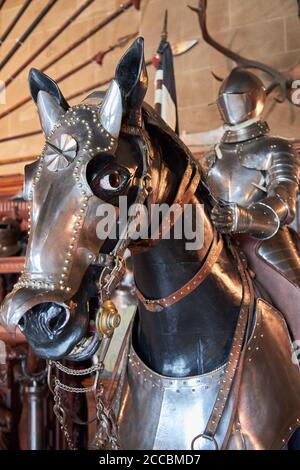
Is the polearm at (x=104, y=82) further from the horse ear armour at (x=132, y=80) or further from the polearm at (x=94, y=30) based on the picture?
the horse ear armour at (x=132, y=80)

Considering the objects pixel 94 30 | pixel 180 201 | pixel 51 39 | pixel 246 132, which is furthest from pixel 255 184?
pixel 51 39

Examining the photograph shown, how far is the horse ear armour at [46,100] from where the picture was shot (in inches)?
37.9

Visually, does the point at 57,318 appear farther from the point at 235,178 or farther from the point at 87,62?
the point at 87,62

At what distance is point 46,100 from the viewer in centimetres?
98

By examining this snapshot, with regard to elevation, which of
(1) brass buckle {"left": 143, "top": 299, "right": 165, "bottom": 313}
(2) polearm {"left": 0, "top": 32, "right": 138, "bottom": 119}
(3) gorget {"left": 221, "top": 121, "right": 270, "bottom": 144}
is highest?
(2) polearm {"left": 0, "top": 32, "right": 138, "bottom": 119}

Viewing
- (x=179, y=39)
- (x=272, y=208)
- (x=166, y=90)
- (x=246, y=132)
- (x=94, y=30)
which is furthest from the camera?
(x=94, y=30)

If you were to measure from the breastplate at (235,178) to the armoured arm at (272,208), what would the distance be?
0.10m

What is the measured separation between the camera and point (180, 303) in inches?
43.3

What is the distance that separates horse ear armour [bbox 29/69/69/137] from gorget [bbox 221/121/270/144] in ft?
3.02

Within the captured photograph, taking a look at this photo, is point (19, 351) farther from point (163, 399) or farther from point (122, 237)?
point (122, 237)

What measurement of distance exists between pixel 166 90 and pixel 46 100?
1.86m

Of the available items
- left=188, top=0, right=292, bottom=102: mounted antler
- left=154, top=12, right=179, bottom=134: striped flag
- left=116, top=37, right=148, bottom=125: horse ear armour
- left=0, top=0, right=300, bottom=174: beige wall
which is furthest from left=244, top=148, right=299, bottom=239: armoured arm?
left=0, top=0, right=300, bottom=174: beige wall

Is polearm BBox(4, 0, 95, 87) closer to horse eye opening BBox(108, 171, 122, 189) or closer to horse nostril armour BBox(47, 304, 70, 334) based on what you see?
horse eye opening BBox(108, 171, 122, 189)

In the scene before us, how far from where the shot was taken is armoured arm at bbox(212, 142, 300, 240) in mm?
1132
